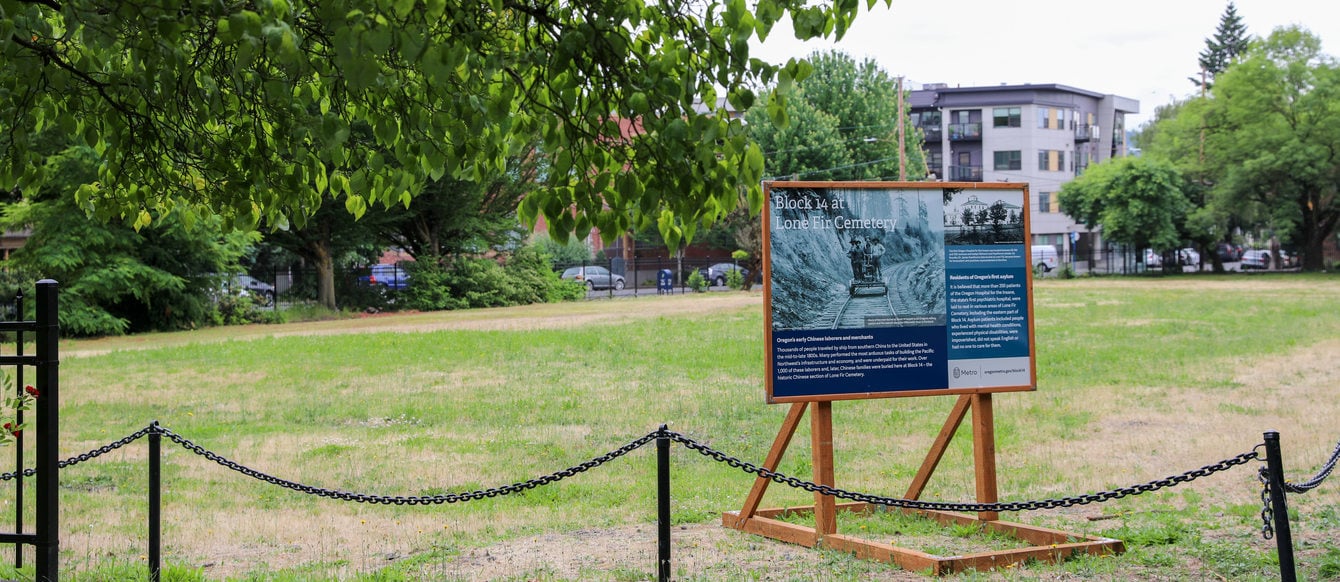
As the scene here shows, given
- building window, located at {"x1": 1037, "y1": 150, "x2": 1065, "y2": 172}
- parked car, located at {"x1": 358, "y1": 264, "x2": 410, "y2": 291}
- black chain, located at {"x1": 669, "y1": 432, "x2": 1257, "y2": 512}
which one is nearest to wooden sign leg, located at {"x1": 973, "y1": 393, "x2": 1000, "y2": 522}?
black chain, located at {"x1": 669, "y1": 432, "x2": 1257, "y2": 512}

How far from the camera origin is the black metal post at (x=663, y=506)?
596cm

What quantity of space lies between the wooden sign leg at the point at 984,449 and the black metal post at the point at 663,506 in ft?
7.72

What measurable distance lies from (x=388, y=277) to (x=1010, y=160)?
5564 cm

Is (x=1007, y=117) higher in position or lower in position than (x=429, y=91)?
higher

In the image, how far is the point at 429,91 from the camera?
226 inches

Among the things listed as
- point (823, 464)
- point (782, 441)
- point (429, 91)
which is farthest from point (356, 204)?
point (823, 464)

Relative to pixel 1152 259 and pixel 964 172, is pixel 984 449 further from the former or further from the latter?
pixel 964 172

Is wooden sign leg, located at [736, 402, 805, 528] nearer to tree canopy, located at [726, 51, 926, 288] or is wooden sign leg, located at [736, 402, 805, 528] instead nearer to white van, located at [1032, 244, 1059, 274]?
tree canopy, located at [726, 51, 926, 288]

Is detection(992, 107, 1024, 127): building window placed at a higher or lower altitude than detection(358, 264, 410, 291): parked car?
higher

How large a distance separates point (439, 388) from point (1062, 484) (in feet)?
32.2

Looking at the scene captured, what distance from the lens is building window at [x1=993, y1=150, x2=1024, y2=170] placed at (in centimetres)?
8675

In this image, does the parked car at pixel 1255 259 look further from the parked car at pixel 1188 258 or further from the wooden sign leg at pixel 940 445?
the wooden sign leg at pixel 940 445

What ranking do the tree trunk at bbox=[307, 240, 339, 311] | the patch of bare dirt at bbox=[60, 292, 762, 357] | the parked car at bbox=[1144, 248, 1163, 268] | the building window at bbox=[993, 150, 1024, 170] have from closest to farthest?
the patch of bare dirt at bbox=[60, 292, 762, 357] < the tree trunk at bbox=[307, 240, 339, 311] < the parked car at bbox=[1144, 248, 1163, 268] < the building window at bbox=[993, 150, 1024, 170]

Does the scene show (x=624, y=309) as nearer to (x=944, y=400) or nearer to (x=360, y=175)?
(x=944, y=400)
